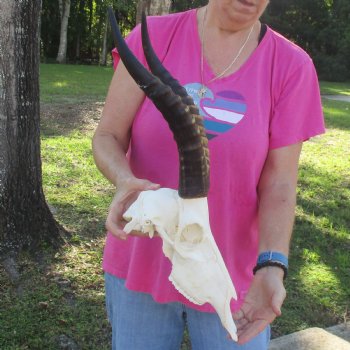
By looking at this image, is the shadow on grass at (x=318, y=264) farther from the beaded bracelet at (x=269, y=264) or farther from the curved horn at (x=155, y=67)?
the curved horn at (x=155, y=67)

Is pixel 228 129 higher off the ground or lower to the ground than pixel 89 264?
higher

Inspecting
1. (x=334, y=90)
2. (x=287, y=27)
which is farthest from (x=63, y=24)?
(x=334, y=90)

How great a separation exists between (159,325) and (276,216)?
0.55 metres

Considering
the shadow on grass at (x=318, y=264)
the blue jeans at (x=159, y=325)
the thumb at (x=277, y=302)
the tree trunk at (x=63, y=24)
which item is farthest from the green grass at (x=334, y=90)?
the thumb at (x=277, y=302)

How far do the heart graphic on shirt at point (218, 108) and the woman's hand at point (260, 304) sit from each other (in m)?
0.47

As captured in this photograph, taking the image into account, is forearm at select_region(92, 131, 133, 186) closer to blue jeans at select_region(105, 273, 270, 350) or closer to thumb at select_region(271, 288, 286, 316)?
blue jeans at select_region(105, 273, 270, 350)

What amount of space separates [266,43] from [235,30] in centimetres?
11

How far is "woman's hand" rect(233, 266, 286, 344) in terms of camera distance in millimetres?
1645

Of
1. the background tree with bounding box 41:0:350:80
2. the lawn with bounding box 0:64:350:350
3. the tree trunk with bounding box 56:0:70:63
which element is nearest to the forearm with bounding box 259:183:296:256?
the lawn with bounding box 0:64:350:350

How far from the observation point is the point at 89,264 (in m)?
4.21

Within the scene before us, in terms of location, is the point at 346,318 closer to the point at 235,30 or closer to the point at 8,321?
the point at 8,321

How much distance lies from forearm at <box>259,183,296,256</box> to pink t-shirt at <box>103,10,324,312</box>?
0.14 ft

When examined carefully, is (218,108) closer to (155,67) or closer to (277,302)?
(155,67)

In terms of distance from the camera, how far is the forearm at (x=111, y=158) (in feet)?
5.05
